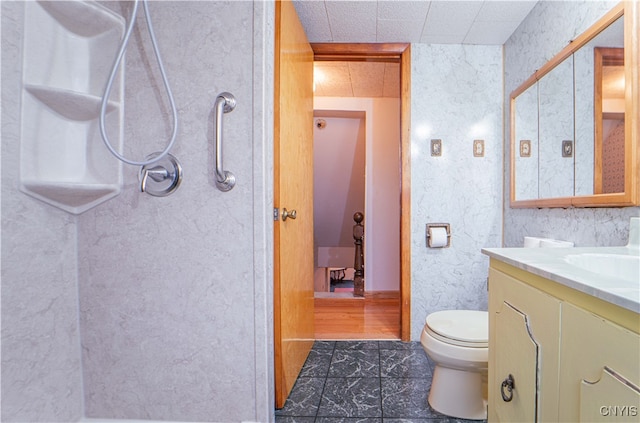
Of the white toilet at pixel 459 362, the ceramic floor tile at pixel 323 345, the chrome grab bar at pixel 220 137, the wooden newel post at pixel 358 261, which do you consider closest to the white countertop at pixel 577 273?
the white toilet at pixel 459 362

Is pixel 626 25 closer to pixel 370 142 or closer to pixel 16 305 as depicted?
pixel 370 142

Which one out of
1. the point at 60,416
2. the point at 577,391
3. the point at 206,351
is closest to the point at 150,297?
the point at 206,351

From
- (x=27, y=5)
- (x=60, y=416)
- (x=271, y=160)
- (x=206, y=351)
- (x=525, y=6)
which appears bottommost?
(x=60, y=416)

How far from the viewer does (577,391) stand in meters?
0.60

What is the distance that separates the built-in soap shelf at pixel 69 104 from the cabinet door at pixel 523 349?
Result: 1.52 meters

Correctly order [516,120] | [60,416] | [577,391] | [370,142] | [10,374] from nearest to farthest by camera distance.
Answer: [577,391], [10,374], [60,416], [516,120], [370,142]

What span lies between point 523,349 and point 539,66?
1.62 metres

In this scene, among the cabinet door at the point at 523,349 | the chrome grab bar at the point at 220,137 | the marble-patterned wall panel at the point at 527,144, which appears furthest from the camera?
the marble-patterned wall panel at the point at 527,144

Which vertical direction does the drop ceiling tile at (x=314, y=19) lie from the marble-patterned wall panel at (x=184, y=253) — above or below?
above

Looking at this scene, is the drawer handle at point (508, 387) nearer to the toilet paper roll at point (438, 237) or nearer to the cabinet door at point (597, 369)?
the cabinet door at point (597, 369)

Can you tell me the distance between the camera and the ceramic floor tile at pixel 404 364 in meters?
1.67

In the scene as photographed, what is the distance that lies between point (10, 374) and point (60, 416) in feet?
0.99

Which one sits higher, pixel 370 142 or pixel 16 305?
pixel 370 142

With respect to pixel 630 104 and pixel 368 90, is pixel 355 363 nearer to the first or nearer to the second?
pixel 630 104
